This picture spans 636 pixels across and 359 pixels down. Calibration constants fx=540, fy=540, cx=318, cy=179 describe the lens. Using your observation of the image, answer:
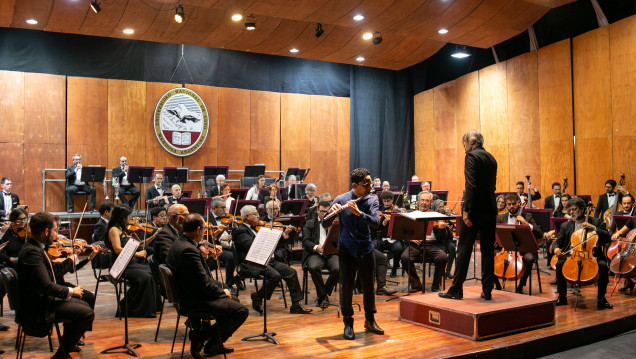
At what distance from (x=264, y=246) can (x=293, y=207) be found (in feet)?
10.2

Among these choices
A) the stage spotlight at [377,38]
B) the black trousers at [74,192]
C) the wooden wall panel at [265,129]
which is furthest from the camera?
the wooden wall panel at [265,129]

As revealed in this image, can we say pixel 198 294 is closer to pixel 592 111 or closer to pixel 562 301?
pixel 562 301

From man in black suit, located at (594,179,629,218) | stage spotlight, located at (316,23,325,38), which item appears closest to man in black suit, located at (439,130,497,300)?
man in black suit, located at (594,179,629,218)

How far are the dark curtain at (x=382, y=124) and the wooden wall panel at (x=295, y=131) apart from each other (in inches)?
50.6

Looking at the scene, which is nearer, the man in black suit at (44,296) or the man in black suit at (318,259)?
the man in black suit at (44,296)

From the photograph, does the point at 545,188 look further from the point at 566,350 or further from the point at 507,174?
the point at 566,350

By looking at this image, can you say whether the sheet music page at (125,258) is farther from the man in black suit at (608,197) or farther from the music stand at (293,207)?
the man in black suit at (608,197)

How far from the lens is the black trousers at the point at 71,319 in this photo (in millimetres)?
3516

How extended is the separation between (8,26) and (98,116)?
7.61ft

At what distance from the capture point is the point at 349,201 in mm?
4066

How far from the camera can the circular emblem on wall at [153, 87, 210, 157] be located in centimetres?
1206

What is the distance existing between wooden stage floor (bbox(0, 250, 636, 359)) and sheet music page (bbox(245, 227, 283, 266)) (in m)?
0.66

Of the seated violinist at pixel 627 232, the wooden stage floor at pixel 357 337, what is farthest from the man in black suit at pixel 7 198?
the seated violinist at pixel 627 232

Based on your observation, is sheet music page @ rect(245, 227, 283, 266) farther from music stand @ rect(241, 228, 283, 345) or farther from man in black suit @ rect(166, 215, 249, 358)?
man in black suit @ rect(166, 215, 249, 358)
